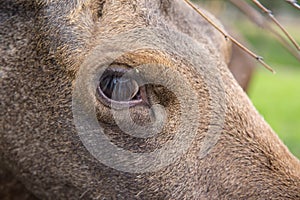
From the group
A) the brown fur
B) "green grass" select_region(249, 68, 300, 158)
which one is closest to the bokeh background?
"green grass" select_region(249, 68, 300, 158)

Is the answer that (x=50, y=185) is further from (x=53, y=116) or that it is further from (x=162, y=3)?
(x=162, y=3)

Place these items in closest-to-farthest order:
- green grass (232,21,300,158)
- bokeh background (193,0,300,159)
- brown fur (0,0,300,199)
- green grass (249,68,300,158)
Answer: brown fur (0,0,300,199) < bokeh background (193,0,300,159) < green grass (232,21,300,158) < green grass (249,68,300,158)

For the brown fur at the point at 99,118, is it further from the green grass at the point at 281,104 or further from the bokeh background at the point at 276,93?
the green grass at the point at 281,104

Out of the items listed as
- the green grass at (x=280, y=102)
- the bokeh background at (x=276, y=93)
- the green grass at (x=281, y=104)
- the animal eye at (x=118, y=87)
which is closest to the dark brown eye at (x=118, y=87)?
the animal eye at (x=118, y=87)

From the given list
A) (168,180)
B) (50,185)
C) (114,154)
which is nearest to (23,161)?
(50,185)

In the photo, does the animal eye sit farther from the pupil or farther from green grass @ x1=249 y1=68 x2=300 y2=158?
green grass @ x1=249 y1=68 x2=300 y2=158

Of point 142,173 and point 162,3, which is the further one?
point 162,3
